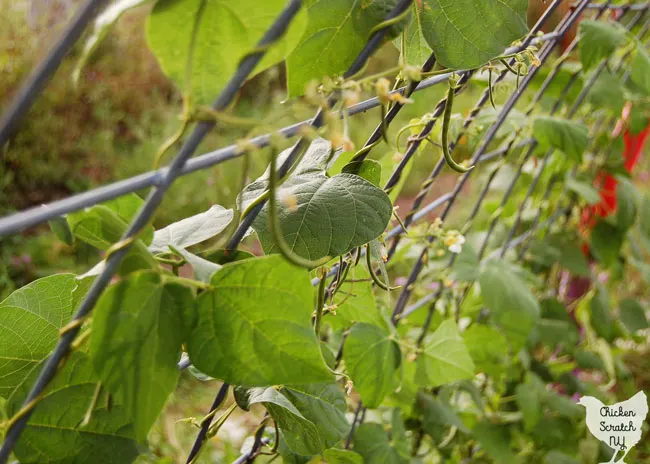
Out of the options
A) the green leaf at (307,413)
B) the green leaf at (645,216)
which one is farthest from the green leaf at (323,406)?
the green leaf at (645,216)

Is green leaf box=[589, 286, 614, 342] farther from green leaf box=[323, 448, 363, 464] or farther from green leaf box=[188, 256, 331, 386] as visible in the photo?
green leaf box=[188, 256, 331, 386]

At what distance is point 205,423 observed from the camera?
51cm

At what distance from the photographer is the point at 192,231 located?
0.44 metres

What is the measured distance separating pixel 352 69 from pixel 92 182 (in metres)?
3.18

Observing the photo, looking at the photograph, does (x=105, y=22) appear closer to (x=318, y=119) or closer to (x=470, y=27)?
(x=318, y=119)

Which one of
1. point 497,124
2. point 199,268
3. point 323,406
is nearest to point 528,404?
point 497,124

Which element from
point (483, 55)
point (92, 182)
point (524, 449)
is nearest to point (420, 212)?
point (483, 55)

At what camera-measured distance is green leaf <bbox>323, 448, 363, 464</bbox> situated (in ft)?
2.11

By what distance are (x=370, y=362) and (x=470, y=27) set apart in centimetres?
37

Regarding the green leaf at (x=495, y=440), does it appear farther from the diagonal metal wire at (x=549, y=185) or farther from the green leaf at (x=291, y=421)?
the green leaf at (x=291, y=421)

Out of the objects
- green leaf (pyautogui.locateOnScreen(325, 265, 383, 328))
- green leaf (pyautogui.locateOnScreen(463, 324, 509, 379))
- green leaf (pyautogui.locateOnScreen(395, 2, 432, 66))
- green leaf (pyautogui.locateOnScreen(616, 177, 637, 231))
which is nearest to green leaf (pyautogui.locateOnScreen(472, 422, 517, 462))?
green leaf (pyautogui.locateOnScreen(463, 324, 509, 379))

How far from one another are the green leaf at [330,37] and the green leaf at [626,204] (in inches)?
44.5

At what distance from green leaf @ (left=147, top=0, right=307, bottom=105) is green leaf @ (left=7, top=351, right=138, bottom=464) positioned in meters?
0.18

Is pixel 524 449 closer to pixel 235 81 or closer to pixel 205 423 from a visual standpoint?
pixel 205 423
